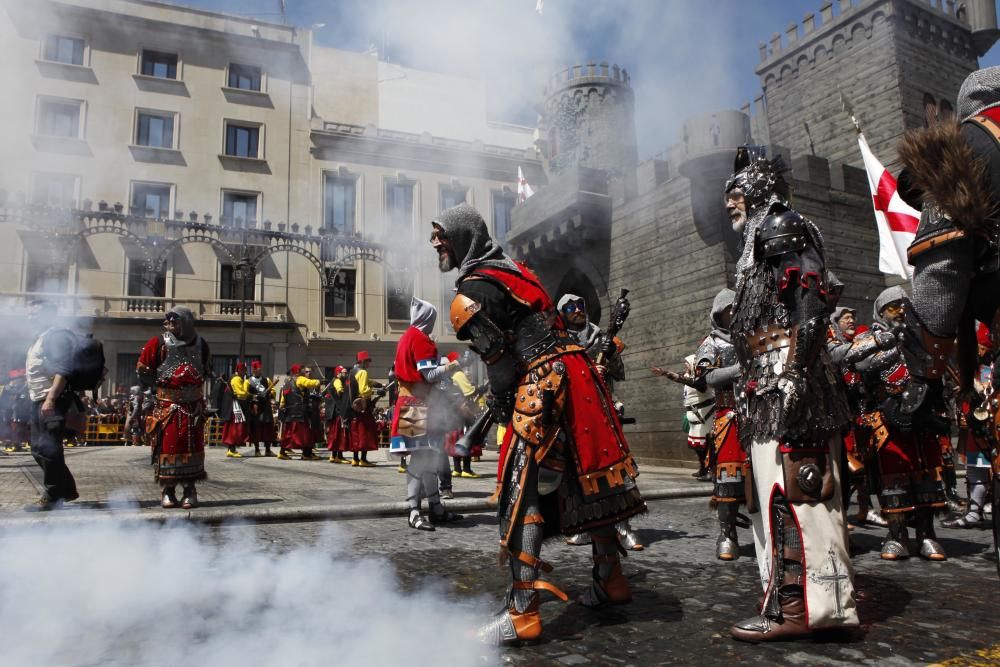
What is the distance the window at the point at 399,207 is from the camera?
1153 centimetres

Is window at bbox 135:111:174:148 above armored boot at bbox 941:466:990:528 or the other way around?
above

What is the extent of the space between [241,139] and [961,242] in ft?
34.4

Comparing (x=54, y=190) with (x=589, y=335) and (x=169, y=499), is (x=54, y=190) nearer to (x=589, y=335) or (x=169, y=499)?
(x=169, y=499)

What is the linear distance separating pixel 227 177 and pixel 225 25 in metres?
3.23

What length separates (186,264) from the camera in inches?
946

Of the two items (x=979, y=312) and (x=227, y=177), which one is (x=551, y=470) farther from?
(x=227, y=177)

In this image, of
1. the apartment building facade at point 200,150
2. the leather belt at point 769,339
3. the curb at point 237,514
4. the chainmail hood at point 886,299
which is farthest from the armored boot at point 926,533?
the apartment building facade at point 200,150

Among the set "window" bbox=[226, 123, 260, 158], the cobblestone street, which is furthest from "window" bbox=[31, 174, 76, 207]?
the cobblestone street

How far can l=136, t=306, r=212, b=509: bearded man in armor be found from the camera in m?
6.07

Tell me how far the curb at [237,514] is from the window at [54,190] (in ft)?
13.4

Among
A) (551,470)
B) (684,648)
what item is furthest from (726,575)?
(551,470)

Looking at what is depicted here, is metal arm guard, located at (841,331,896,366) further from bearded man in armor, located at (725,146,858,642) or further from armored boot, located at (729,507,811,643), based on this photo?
armored boot, located at (729,507,811,643)

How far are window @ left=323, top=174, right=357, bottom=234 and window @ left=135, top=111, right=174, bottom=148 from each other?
2350 mm

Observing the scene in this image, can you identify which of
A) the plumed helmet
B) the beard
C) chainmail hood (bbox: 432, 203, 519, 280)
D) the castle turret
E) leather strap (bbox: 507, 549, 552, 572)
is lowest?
leather strap (bbox: 507, 549, 552, 572)
